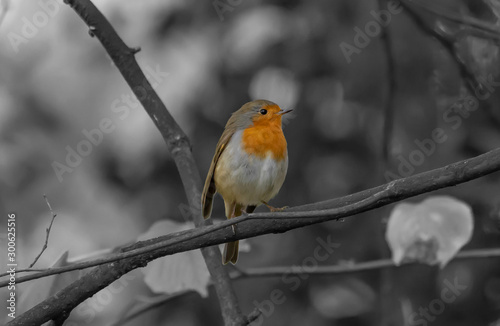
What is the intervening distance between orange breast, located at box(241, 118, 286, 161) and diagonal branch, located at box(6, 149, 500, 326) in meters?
0.98

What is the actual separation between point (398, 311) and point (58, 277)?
205 centimetres

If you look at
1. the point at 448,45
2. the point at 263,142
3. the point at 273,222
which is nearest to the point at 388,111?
the point at 448,45

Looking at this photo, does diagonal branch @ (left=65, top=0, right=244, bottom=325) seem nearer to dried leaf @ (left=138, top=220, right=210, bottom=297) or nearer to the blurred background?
dried leaf @ (left=138, top=220, right=210, bottom=297)

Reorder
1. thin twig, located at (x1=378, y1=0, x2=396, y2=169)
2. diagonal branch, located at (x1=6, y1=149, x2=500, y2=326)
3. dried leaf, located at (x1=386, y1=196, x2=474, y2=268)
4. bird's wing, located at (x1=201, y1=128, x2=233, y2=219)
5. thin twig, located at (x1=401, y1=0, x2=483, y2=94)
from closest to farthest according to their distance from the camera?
diagonal branch, located at (x1=6, y1=149, x2=500, y2=326) → dried leaf, located at (x1=386, y1=196, x2=474, y2=268) → bird's wing, located at (x1=201, y1=128, x2=233, y2=219) → thin twig, located at (x1=378, y1=0, x2=396, y2=169) → thin twig, located at (x1=401, y1=0, x2=483, y2=94)

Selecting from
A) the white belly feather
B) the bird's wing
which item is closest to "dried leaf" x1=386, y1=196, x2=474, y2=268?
the white belly feather

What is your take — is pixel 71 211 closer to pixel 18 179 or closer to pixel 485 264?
pixel 18 179

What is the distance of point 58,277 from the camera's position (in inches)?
116

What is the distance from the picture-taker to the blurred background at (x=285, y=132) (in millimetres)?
5094

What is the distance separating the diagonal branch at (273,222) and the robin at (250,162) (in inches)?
36.7

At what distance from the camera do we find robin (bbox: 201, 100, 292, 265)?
3322 mm

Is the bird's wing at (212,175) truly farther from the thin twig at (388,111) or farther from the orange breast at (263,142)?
the thin twig at (388,111)

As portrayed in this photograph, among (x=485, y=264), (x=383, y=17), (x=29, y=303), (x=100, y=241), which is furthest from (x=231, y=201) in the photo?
(x=485, y=264)

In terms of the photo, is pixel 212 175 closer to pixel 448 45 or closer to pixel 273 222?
pixel 273 222

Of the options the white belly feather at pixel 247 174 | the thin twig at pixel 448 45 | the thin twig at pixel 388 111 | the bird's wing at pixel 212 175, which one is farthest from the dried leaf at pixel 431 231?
the thin twig at pixel 448 45
